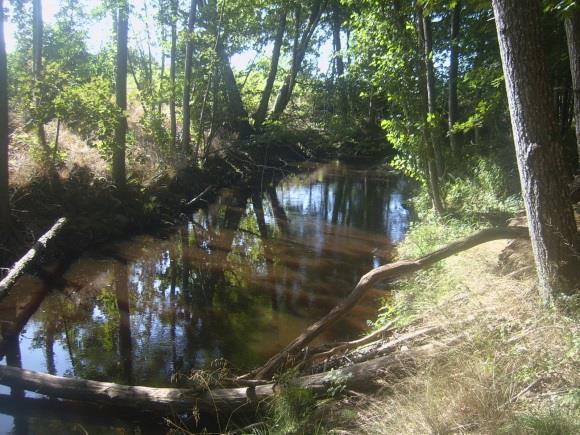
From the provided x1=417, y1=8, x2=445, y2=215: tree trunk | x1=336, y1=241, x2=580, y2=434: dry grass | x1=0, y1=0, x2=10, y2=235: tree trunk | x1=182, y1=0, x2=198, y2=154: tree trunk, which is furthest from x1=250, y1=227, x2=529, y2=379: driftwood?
x1=182, y1=0, x2=198, y2=154: tree trunk

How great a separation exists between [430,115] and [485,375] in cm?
742

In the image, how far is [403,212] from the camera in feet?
51.1

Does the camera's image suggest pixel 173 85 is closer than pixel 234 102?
Yes

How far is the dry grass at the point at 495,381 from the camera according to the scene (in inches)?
128

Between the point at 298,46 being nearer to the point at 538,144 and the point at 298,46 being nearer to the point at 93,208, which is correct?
the point at 93,208

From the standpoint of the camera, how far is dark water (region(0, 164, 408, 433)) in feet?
20.4

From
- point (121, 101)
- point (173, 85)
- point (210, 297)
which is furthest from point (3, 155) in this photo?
point (173, 85)

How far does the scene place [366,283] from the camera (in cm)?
561

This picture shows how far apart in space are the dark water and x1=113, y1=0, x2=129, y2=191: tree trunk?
5.74ft

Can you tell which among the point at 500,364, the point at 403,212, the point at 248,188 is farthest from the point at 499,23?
the point at 248,188

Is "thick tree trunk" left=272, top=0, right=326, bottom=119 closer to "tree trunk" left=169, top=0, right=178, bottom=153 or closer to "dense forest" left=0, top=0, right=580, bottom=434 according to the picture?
"dense forest" left=0, top=0, right=580, bottom=434

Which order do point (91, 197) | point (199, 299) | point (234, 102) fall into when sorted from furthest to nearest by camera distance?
point (234, 102)
point (91, 197)
point (199, 299)

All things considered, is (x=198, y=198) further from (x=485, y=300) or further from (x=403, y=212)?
(x=485, y=300)

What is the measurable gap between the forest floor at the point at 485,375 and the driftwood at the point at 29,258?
5625 millimetres
